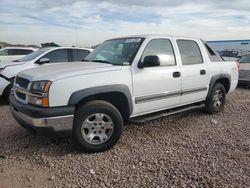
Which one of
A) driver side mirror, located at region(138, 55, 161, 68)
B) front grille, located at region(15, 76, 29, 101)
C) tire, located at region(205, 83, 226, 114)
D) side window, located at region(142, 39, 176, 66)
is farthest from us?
tire, located at region(205, 83, 226, 114)

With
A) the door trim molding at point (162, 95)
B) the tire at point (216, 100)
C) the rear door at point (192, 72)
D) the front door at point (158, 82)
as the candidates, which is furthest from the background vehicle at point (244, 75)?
the front door at point (158, 82)

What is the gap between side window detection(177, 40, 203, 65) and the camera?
206 inches

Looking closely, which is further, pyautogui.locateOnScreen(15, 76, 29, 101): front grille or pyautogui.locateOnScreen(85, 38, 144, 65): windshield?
pyautogui.locateOnScreen(85, 38, 144, 65): windshield

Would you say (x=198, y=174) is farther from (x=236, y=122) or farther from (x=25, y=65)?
(x=25, y=65)

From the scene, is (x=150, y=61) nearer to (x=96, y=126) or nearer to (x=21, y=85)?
(x=96, y=126)

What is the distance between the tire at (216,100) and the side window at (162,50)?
1.54m

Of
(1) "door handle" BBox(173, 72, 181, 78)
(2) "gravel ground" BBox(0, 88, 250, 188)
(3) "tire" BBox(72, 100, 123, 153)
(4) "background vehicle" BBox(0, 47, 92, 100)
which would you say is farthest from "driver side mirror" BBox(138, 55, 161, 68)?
(4) "background vehicle" BBox(0, 47, 92, 100)

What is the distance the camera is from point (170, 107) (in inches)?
200

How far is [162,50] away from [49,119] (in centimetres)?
239

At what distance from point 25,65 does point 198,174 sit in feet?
18.9

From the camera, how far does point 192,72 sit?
17.3ft

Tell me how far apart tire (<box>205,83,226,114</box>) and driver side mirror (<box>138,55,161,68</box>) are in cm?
212

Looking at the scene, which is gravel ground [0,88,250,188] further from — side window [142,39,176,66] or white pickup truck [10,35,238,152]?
side window [142,39,176,66]

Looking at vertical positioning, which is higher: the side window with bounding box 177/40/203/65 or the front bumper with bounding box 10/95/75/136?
the side window with bounding box 177/40/203/65
